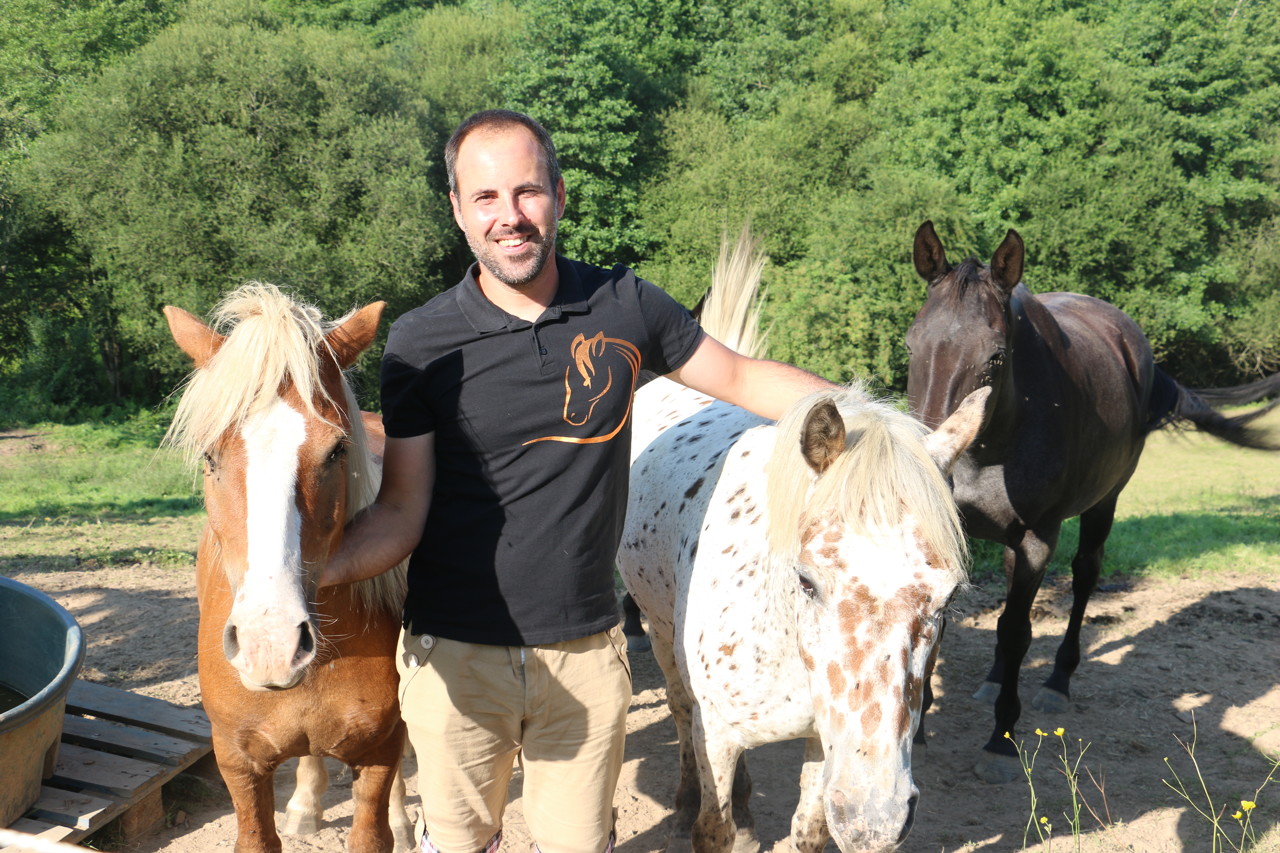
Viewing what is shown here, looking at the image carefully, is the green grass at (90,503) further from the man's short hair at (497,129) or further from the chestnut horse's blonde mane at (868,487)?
the chestnut horse's blonde mane at (868,487)

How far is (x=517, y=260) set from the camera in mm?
1990

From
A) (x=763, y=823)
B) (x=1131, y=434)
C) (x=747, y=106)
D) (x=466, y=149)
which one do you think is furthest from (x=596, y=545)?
(x=747, y=106)

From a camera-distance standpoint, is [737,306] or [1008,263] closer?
[1008,263]

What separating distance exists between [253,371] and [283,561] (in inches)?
16.9

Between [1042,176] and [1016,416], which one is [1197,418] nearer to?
[1016,416]

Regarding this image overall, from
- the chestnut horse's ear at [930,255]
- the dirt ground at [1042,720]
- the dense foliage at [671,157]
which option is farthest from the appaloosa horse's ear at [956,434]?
the dense foliage at [671,157]

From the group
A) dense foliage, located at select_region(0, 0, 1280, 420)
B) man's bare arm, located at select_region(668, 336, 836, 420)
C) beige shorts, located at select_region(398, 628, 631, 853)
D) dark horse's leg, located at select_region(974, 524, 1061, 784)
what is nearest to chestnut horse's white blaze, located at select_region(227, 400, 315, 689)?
beige shorts, located at select_region(398, 628, 631, 853)

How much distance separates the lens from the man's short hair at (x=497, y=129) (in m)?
1.99

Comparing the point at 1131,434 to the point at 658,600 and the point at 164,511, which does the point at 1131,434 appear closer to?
the point at 658,600

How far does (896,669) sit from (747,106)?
1374 inches

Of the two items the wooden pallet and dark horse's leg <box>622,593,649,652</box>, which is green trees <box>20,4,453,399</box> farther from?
the wooden pallet

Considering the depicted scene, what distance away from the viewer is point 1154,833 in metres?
3.38

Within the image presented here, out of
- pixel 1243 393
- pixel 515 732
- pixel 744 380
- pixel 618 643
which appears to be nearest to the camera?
pixel 515 732

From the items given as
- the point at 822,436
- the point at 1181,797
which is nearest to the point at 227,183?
the point at 822,436
